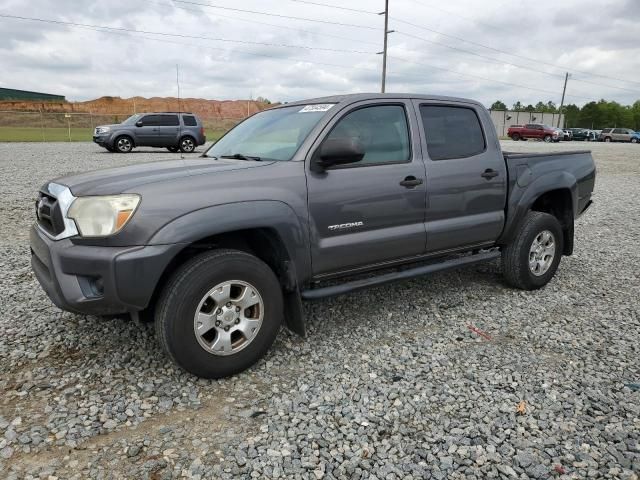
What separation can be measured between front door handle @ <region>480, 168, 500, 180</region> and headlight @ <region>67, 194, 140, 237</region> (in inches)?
113

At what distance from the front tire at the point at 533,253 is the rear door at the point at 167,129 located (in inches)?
703

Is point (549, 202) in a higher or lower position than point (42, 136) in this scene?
lower

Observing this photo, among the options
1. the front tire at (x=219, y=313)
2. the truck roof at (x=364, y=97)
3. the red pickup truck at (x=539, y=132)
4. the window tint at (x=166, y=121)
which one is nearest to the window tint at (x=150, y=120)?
the window tint at (x=166, y=121)

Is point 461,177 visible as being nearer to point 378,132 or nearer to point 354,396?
point 378,132

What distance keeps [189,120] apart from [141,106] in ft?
180

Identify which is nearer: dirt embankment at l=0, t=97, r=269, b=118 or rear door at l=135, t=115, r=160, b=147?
rear door at l=135, t=115, r=160, b=147

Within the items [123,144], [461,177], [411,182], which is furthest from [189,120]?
[411,182]

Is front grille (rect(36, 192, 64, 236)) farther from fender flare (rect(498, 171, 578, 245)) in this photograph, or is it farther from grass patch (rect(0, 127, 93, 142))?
grass patch (rect(0, 127, 93, 142))

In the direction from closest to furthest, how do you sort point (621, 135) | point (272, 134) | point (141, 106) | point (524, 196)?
point (272, 134) → point (524, 196) → point (621, 135) → point (141, 106)

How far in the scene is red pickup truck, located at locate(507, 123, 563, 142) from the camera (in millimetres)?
40531

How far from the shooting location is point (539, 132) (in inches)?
1615

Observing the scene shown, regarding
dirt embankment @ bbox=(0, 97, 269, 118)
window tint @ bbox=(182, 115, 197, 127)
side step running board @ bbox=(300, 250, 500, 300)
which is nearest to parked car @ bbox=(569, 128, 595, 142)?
dirt embankment @ bbox=(0, 97, 269, 118)

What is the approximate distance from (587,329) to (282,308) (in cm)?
250

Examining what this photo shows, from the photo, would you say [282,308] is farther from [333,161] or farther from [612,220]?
[612,220]
